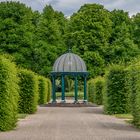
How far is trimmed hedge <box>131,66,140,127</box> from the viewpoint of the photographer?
78.9 ft

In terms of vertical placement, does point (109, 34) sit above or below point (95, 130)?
above

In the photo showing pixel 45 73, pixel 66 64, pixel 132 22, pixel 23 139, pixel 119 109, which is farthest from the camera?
pixel 132 22

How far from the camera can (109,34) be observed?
267ft

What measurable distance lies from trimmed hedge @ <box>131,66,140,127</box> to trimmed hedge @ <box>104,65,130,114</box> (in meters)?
8.96

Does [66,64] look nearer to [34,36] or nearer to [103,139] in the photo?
[34,36]

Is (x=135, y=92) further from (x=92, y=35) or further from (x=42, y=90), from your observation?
(x=92, y=35)

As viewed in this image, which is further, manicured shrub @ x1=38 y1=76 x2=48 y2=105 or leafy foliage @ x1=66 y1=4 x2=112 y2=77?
leafy foliage @ x1=66 y1=4 x2=112 y2=77

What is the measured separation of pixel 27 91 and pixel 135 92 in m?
10.8

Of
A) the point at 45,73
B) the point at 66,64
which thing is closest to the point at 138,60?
the point at 66,64

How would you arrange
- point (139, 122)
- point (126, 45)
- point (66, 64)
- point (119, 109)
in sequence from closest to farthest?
point (139, 122) → point (119, 109) → point (66, 64) → point (126, 45)

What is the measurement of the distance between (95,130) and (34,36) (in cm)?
5753

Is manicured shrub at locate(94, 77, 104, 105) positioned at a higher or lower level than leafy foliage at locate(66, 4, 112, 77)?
lower

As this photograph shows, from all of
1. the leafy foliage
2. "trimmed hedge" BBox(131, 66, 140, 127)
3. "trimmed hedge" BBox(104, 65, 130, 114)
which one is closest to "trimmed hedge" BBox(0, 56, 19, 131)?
"trimmed hedge" BBox(131, 66, 140, 127)

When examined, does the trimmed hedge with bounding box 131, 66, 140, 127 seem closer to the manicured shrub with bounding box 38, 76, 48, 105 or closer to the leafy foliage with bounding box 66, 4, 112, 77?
the manicured shrub with bounding box 38, 76, 48, 105
